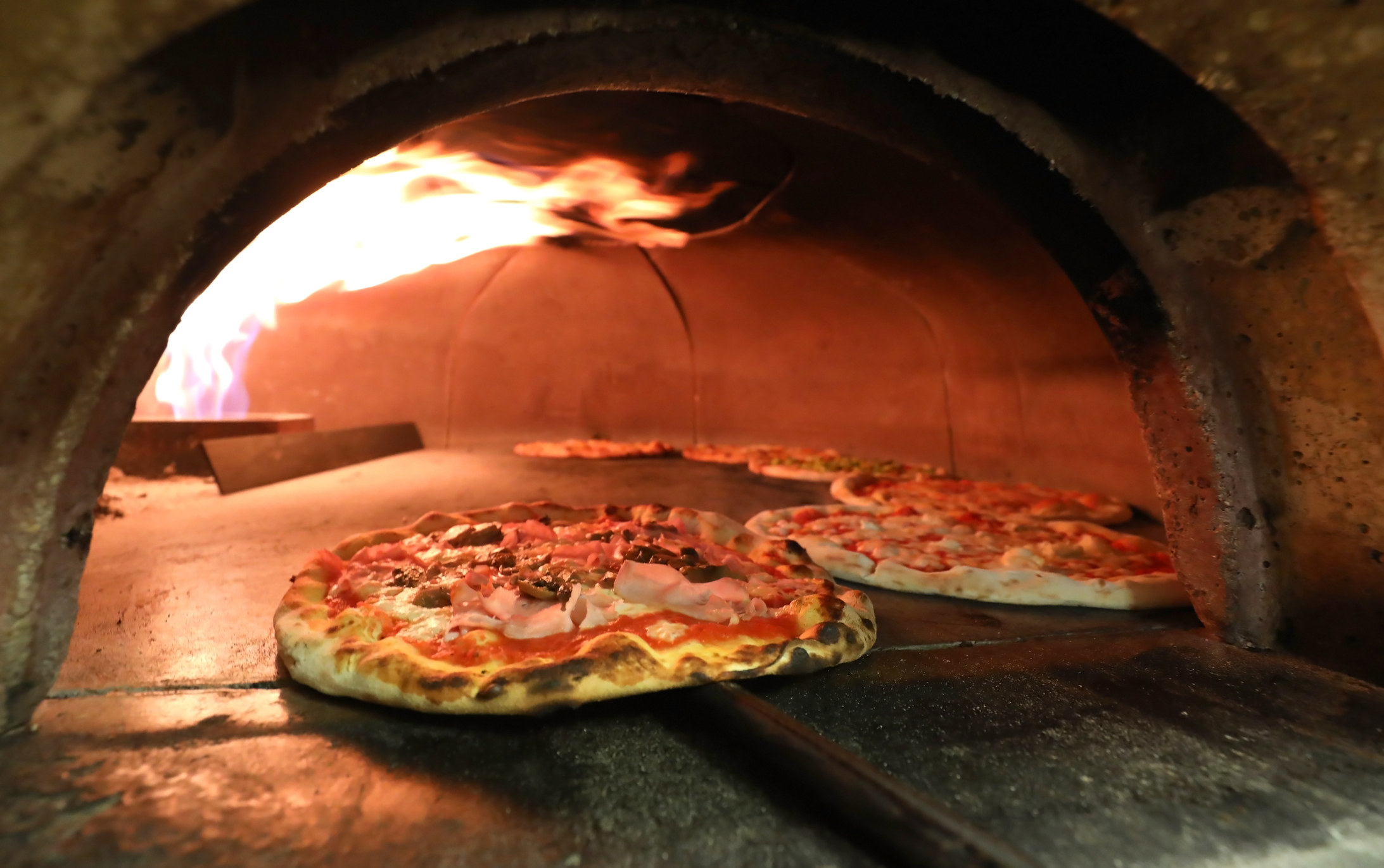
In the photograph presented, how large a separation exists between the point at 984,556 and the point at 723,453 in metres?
4.08

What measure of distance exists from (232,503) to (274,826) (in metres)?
4.09

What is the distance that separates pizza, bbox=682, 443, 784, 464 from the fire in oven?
10.1 ft

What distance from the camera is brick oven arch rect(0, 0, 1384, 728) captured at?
4.66 ft

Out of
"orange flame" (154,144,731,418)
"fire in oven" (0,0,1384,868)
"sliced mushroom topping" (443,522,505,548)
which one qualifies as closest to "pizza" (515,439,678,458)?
"orange flame" (154,144,731,418)

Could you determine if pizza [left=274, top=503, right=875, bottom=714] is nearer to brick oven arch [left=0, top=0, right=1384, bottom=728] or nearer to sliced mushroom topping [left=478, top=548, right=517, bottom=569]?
sliced mushroom topping [left=478, top=548, right=517, bottom=569]

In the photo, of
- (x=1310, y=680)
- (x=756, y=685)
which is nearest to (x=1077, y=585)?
(x=1310, y=680)

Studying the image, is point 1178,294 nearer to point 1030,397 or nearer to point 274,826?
point 274,826

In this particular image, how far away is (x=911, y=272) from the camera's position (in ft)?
16.1

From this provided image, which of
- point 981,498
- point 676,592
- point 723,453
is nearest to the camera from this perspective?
point 676,592

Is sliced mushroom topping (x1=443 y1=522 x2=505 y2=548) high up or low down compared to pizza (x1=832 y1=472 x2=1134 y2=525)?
up

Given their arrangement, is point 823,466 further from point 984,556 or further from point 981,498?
point 984,556

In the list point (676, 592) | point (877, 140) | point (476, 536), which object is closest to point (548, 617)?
point (676, 592)

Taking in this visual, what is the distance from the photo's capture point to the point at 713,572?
2.42 meters

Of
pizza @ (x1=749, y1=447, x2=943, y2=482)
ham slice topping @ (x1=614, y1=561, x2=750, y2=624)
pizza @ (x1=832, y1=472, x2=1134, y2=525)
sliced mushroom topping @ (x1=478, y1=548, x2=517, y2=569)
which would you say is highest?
ham slice topping @ (x1=614, y1=561, x2=750, y2=624)
